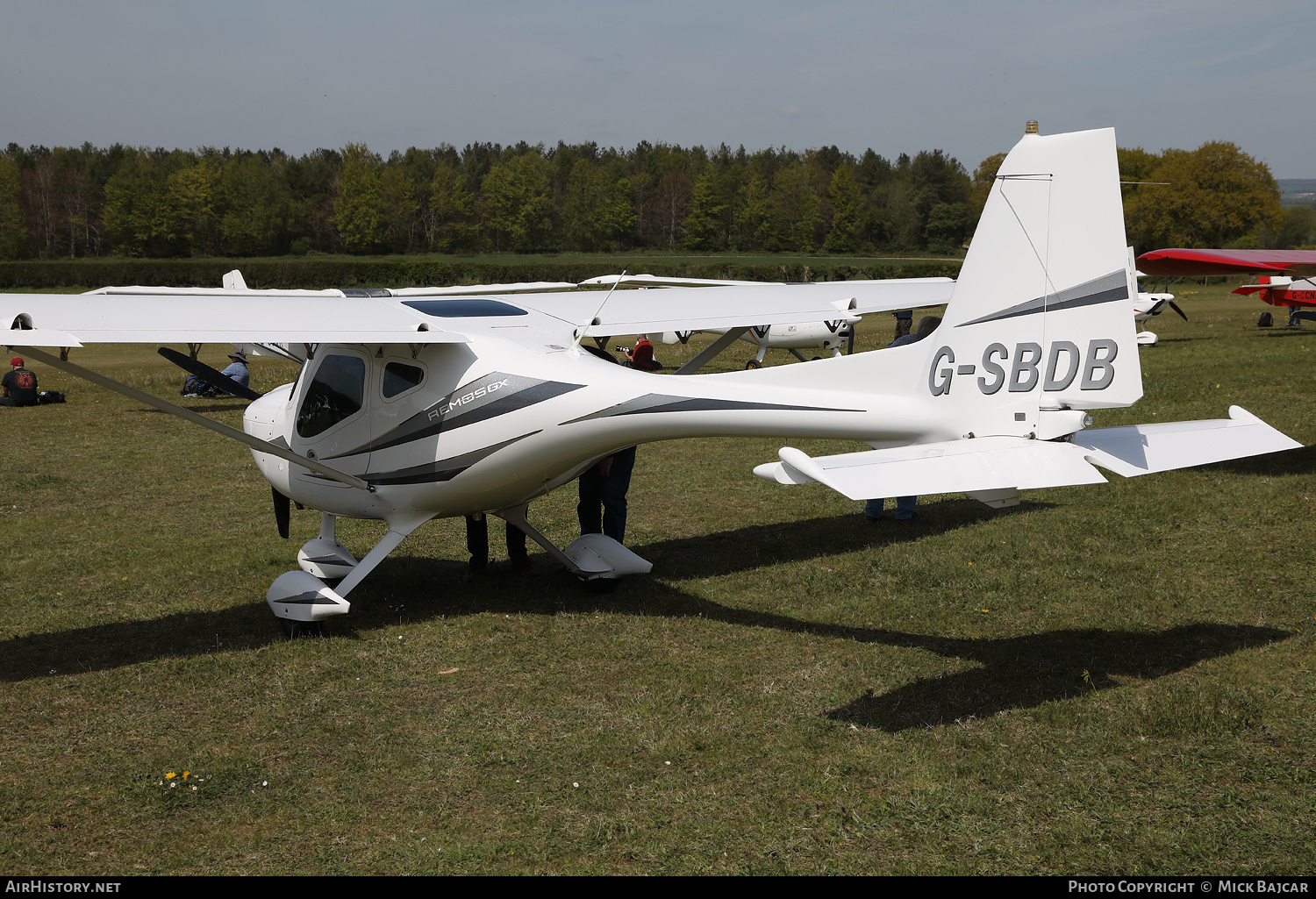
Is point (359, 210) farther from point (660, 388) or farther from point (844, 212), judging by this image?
point (660, 388)

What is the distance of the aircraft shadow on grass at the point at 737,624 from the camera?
5625mm

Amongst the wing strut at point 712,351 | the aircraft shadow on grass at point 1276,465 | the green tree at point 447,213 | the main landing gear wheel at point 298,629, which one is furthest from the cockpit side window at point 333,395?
the green tree at point 447,213

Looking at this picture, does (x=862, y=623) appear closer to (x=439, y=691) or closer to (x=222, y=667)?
(x=439, y=691)

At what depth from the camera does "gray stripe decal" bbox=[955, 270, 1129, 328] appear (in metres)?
4.95

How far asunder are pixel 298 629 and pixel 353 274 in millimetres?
62043

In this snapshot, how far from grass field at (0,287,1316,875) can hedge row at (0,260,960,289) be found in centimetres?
4935

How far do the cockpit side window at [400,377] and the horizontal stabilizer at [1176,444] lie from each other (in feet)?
14.5

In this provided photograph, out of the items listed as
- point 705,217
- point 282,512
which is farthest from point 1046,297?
point 705,217

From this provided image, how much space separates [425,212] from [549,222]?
43.7 feet

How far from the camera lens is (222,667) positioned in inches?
253

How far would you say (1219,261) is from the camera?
12.7m

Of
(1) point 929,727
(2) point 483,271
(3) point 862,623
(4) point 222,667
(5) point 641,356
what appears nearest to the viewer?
(1) point 929,727

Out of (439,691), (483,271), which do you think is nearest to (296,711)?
(439,691)

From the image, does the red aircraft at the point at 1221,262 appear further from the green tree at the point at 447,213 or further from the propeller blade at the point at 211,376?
the green tree at the point at 447,213
